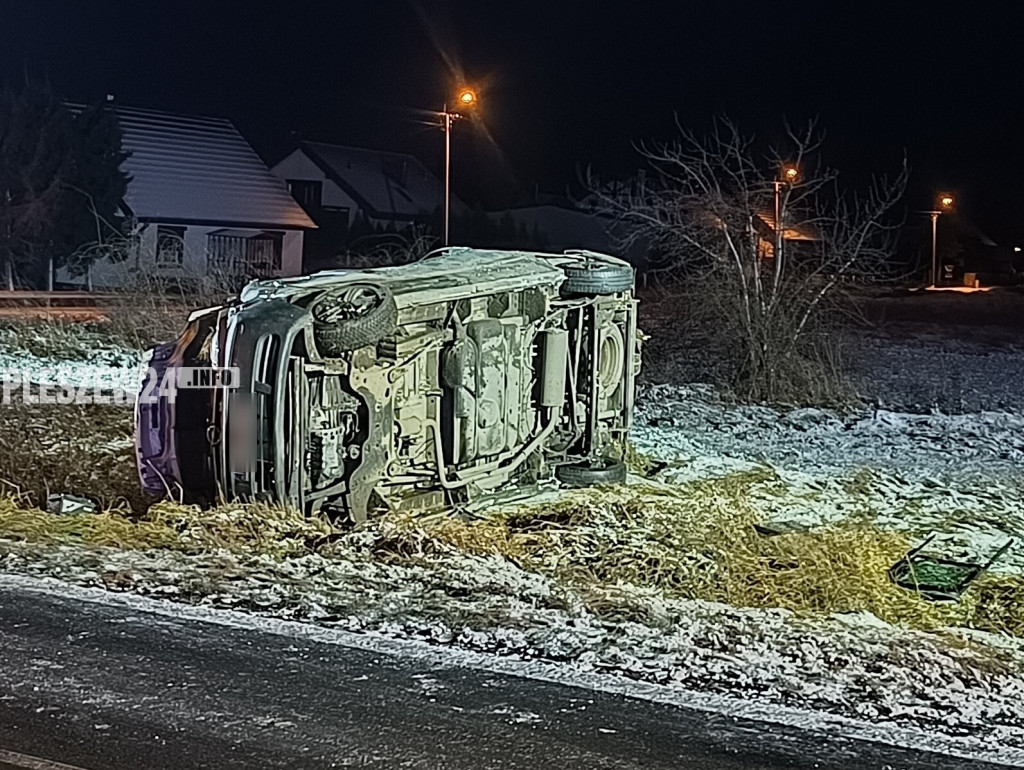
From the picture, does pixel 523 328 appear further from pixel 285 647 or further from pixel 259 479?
pixel 285 647

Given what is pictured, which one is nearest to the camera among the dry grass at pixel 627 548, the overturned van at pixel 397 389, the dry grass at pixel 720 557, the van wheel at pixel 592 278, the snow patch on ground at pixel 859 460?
the dry grass at pixel 627 548

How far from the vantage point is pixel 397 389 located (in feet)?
35.7

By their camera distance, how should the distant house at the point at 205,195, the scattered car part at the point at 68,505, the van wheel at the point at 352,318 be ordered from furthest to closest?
the distant house at the point at 205,195 < the scattered car part at the point at 68,505 < the van wheel at the point at 352,318

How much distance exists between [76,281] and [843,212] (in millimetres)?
30572

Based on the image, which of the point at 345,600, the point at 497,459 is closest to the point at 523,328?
the point at 497,459

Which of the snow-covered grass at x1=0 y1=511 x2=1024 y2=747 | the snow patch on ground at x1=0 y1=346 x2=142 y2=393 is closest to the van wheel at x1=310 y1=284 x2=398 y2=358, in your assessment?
the snow-covered grass at x1=0 y1=511 x2=1024 y2=747

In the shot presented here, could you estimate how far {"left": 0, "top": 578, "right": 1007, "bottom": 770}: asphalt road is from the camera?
16.7 feet

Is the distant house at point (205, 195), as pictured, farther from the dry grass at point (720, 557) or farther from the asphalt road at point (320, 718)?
the asphalt road at point (320, 718)

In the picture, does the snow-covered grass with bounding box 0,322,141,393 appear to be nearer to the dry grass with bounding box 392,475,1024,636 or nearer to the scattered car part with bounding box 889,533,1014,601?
the dry grass with bounding box 392,475,1024,636

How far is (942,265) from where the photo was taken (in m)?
65.8

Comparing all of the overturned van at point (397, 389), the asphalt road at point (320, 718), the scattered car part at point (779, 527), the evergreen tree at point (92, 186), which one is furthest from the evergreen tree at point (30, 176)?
the asphalt road at point (320, 718)

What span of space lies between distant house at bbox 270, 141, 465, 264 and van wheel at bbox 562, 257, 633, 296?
142ft

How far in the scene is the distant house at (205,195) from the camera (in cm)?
4753

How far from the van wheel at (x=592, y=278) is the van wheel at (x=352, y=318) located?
11.6ft
